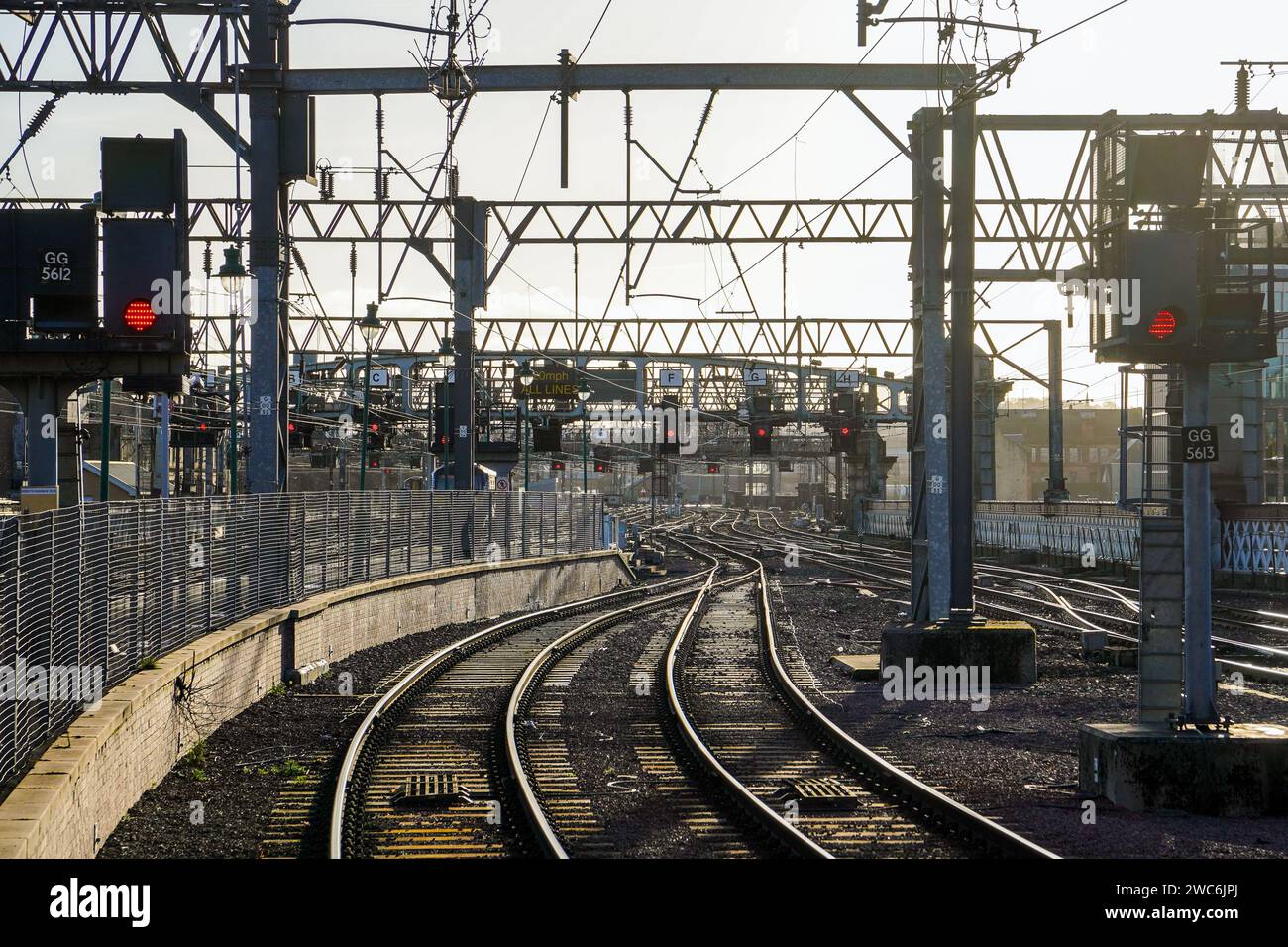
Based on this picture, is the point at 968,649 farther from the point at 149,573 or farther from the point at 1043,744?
the point at 149,573

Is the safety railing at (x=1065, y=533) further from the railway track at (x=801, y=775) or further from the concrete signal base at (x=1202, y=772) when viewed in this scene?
the concrete signal base at (x=1202, y=772)

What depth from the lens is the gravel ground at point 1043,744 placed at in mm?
10000

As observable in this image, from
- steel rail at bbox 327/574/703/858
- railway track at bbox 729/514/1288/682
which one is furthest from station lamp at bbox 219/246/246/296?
railway track at bbox 729/514/1288/682

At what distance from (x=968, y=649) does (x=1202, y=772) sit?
738 cm

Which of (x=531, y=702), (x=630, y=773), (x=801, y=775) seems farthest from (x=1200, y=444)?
(x=531, y=702)

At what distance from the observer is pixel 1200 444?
10.6 m

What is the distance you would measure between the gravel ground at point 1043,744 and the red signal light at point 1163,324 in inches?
137

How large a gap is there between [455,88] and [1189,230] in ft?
36.8

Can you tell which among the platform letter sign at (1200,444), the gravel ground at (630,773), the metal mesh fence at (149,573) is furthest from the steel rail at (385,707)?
the platform letter sign at (1200,444)

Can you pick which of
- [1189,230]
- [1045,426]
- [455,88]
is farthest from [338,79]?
[1045,426]

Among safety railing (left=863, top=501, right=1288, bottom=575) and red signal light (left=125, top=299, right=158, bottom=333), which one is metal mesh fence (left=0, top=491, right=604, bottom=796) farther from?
safety railing (left=863, top=501, right=1288, bottom=575)

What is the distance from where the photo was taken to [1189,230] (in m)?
10.9
